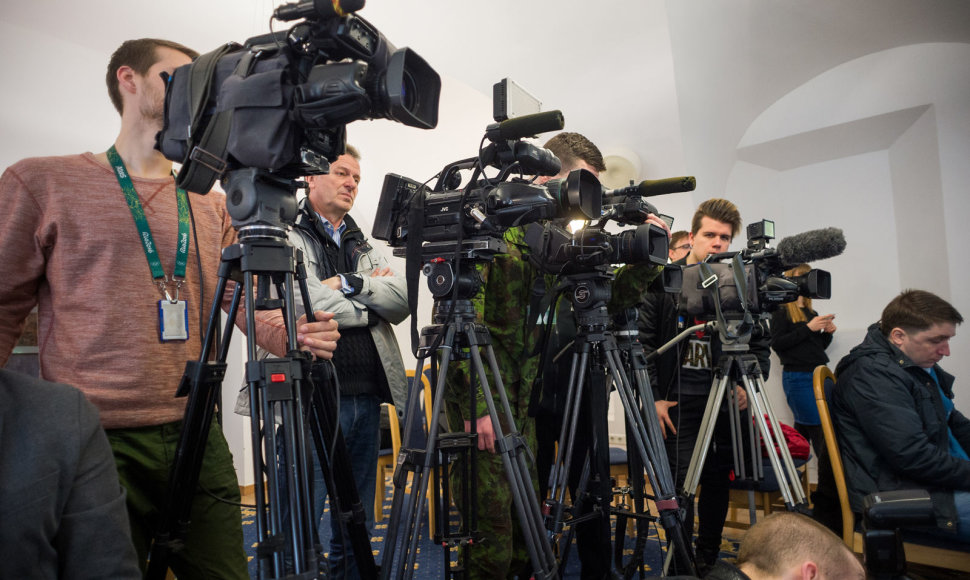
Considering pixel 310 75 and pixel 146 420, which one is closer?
pixel 310 75

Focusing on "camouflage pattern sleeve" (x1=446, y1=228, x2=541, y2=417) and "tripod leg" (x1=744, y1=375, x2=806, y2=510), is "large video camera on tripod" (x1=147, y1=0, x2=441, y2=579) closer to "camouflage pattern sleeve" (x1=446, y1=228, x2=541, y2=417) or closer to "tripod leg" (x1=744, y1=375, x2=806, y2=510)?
"camouflage pattern sleeve" (x1=446, y1=228, x2=541, y2=417)

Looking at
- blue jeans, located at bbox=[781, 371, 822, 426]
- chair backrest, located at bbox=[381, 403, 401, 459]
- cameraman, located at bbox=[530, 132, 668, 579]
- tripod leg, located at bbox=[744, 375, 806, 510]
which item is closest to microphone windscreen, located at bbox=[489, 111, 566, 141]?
cameraman, located at bbox=[530, 132, 668, 579]

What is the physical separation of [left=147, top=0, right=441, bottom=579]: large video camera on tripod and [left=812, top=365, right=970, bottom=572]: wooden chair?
188 centimetres

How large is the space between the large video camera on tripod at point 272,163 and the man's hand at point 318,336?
49mm

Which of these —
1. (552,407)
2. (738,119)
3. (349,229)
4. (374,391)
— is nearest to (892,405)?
(552,407)

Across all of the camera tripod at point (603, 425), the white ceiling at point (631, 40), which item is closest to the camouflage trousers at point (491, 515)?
the camera tripod at point (603, 425)

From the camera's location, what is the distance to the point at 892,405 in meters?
1.94

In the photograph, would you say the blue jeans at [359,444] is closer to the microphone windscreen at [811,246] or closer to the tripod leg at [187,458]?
the tripod leg at [187,458]

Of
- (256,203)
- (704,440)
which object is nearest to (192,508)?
(256,203)

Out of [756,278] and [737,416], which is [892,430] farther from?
[756,278]

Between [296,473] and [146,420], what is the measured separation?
48 centimetres

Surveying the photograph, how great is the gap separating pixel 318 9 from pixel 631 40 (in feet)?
10.2

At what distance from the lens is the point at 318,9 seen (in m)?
0.82

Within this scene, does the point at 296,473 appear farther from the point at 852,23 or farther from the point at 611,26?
the point at 852,23
